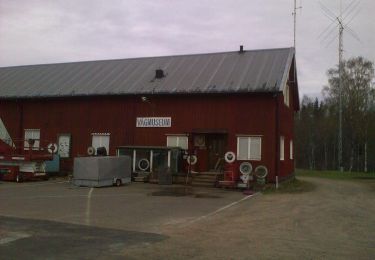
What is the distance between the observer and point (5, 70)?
3672cm

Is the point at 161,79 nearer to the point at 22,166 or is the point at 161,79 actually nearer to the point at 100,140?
the point at 100,140

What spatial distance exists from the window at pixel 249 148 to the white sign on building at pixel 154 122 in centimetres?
404

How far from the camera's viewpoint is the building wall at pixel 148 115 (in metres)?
24.6

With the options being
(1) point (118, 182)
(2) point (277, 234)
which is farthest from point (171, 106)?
(2) point (277, 234)

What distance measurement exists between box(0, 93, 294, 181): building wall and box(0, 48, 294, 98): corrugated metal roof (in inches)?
18.9

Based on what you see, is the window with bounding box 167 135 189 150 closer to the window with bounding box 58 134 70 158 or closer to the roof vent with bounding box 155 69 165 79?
the roof vent with bounding box 155 69 165 79

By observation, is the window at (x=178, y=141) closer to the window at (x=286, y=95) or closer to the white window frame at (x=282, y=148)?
the white window frame at (x=282, y=148)

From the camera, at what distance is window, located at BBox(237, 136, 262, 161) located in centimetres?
2444

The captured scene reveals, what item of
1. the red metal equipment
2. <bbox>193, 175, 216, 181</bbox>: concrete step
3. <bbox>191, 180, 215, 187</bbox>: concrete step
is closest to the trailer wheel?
<bbox>191, 180, 215, 187</bbox>: concrete step

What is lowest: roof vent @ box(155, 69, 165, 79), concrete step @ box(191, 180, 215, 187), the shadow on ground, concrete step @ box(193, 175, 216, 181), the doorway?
the shadow on ground

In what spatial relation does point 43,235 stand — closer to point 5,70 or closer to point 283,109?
point 283,109

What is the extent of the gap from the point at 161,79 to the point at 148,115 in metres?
2.31

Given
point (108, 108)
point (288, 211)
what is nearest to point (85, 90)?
point (108, 108)

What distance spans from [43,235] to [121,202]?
21.4ft
